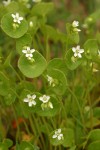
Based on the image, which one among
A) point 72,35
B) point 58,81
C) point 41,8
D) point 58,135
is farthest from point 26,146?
point 41,8

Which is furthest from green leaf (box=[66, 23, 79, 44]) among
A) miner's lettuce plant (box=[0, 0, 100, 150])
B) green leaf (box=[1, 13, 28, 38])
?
green leaf (box=[1, 13, 28, 38])

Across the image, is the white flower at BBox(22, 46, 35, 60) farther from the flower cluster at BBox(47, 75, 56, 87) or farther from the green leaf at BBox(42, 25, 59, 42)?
the green leaf at BBox(42, 25, 59, 42)

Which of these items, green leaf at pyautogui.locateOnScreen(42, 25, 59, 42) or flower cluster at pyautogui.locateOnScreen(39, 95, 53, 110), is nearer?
flower cluster at pyautogui.locateOnScreen(39, 95, 53, 110)

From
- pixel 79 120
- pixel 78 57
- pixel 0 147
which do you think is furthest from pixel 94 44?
pixel 0 147

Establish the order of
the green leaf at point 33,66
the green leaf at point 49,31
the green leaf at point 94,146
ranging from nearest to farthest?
the green leaf at point 33,66 → the green leaf at point 94,146 → the green leaf at point 49,31

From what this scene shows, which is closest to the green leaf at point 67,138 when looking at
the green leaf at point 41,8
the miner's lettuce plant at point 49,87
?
the miner's lettuce plant at point 49,87

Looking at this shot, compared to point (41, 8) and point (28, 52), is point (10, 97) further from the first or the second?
point (41, 8)

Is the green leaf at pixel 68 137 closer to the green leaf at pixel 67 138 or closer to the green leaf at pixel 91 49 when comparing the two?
the green leaf at pixel 67 138
